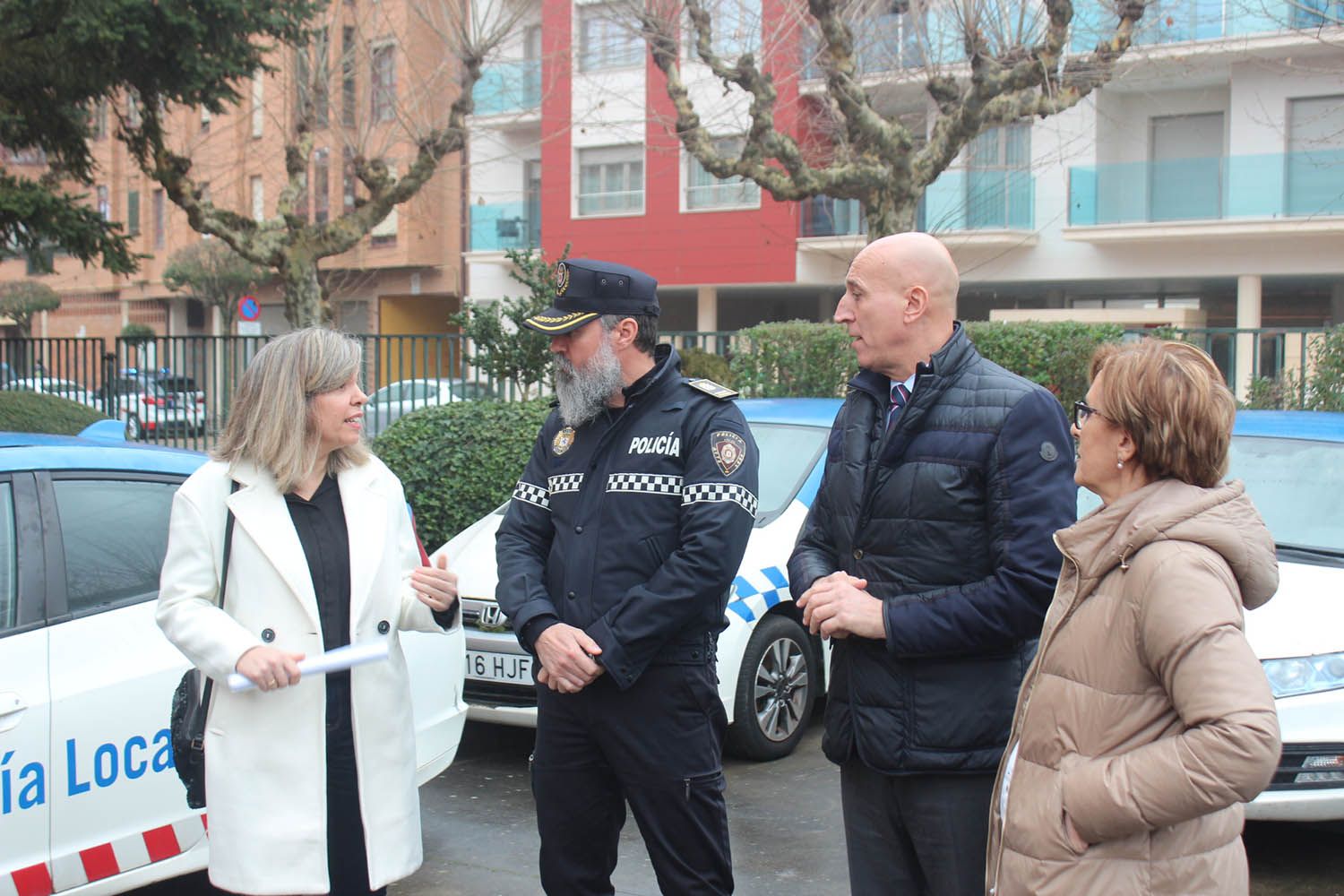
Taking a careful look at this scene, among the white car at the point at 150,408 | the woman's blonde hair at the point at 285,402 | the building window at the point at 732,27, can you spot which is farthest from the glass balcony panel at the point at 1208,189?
the woman's blonde hair at the point at 285,402

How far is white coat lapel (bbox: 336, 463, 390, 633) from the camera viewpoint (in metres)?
3.20

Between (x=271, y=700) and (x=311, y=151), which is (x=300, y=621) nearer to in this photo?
(x=271, y=700)

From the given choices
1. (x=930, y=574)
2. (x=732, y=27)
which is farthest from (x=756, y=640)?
(x=732, y=27)

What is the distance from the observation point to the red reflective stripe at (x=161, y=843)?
3.93 metres

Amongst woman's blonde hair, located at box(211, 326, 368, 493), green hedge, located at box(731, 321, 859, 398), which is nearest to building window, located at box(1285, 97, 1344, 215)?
green hedge, located at box(731, 321, 859, 398)

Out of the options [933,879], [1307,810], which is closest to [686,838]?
[933,879]

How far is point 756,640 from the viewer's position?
6172mm

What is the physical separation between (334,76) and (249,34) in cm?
291

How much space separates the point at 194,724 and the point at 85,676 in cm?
83

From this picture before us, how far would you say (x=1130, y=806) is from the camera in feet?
A: 7.04

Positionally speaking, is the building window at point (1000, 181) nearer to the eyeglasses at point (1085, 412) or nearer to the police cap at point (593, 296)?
the police cap at point (593, 296)

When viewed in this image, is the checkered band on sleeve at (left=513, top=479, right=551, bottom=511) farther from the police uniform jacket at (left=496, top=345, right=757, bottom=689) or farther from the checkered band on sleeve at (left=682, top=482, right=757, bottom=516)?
the checkered band on sleeve at (left=682, top=482, right=757, bottom=516)

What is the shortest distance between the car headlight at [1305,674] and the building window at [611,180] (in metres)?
27.0

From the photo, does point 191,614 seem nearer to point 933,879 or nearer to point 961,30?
point 933,879
